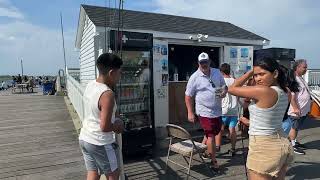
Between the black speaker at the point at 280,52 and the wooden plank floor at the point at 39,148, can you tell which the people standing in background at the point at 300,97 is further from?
the black speaker at the point at 280,52

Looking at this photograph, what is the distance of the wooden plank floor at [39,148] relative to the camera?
5723 millimetres

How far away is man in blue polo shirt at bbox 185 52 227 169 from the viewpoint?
18.4ft

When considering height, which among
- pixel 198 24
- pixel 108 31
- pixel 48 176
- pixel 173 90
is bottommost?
pixel 48 176

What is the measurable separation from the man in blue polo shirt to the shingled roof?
437cm

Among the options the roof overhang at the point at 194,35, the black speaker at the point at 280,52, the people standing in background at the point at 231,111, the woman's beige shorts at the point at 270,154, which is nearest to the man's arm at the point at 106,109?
the woman's beige shorts at the point at 270,154

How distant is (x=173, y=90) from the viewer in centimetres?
1003

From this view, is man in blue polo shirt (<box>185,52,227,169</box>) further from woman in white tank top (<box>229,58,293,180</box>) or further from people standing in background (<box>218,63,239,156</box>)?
woman in white tank top (<box>229,58,293,180</box>)

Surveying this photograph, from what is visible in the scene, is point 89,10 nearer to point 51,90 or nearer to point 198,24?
point 198,24

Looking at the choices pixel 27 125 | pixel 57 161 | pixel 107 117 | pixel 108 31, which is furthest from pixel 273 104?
pixel 27 125

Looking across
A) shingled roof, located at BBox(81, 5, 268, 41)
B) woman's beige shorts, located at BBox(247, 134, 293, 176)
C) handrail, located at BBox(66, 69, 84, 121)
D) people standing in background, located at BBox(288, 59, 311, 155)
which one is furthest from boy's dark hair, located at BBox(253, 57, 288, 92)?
shingled roof, located at BBox(81, 5, 268, 41)

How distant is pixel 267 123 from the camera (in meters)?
3.14

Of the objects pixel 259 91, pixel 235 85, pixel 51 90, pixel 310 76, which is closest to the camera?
pixel 259 91

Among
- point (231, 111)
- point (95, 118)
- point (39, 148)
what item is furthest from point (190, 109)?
point (39, 148)

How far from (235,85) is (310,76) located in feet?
41.6
